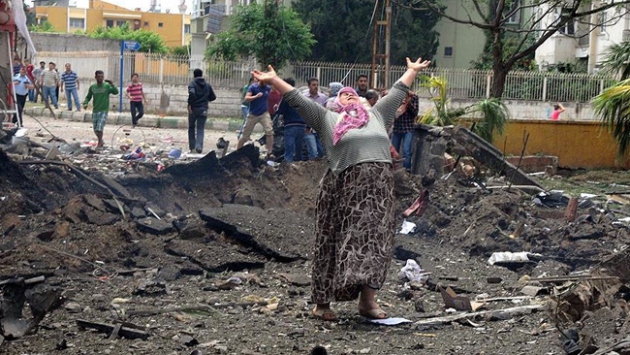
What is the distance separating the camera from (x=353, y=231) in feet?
24.7

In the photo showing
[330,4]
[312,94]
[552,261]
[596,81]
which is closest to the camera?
[552,261]

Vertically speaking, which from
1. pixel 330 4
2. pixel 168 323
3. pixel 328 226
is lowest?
pixel 168 323

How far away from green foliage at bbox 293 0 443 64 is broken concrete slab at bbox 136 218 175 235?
29303mm

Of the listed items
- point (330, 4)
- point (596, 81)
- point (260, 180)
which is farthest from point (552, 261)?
point (330, 4)

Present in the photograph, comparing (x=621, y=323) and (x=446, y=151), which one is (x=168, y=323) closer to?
(x=621, y=323)

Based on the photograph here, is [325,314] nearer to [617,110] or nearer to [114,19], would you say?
[617,110]

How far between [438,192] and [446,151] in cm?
203

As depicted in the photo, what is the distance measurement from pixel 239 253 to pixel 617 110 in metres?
11.2

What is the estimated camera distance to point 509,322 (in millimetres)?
7711

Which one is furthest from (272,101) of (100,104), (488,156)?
(488,156)

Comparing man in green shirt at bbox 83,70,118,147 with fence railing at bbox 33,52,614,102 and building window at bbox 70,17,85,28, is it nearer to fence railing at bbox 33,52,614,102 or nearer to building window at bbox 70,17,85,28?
fence railing at bbox 33,52,614,102

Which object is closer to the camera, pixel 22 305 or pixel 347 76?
pixel 22 305

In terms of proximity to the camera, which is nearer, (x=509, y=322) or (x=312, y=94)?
(x=509, y=322)

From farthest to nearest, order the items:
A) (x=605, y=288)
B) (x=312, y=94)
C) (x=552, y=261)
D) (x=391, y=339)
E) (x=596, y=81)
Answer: (x=596, y=81)
(x=312, y=94)
(x=552, y=261)
(x=605, y=288)
(x=391, y=339)
